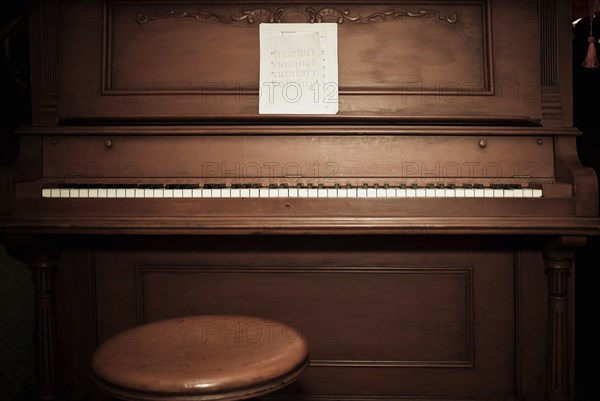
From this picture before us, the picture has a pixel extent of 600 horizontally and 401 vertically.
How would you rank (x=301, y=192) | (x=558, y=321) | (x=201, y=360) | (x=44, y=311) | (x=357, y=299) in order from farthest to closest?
(x=357, y=299)
(x=44, y=311)
(x=558, y=321)
(x=301, y=192)
(x=201, y=360)

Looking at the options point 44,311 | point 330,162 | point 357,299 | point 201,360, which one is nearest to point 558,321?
point 357,299

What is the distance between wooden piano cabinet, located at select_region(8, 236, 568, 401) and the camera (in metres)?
2.48

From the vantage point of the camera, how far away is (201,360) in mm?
1524

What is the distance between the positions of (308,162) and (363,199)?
377 millimetres

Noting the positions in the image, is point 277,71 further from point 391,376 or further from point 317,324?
point 391,376

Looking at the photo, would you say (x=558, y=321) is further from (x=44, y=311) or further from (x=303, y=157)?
(x=44, y=311)

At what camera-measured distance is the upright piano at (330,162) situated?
7.78 ft

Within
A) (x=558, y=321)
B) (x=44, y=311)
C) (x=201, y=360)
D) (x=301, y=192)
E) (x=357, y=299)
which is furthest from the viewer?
(x=357, y=299)

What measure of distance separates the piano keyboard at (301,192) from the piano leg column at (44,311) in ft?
1.13

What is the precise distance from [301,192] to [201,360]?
81cm

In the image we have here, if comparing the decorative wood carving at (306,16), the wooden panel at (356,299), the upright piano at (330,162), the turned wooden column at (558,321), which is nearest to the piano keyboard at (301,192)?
the upright piano at (330,162)

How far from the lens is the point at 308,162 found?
93.5 inches

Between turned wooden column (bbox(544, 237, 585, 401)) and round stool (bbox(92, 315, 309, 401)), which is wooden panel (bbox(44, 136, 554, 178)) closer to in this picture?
turned wooden column (bbox(544, 237, 585, 401))

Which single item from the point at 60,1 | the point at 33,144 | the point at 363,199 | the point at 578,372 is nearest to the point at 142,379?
the point at 363,199
